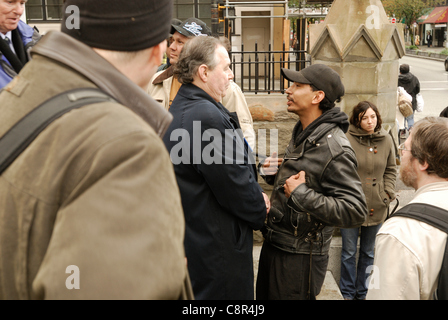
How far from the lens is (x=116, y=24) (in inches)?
41.5

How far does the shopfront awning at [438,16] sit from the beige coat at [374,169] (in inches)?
2139

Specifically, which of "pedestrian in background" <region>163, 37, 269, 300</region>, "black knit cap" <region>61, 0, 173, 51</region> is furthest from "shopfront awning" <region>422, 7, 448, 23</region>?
"black knit cap" <region>61, 0, 173, 51</region>

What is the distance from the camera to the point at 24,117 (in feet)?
3.15

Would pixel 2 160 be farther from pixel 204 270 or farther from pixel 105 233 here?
pixel 204 270

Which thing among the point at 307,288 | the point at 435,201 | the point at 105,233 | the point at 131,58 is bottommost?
the point at 307,288

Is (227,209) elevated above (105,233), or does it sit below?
below

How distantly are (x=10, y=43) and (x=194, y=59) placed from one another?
1.07m

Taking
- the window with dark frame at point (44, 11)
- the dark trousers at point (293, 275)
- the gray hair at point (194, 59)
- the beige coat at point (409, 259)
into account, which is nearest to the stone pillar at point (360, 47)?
the gray hair at point (194, 59)

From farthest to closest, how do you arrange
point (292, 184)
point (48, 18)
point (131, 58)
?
point (48, 18)
point (292, 184)
point (131, 58)

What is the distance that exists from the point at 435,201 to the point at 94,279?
4.96 ft

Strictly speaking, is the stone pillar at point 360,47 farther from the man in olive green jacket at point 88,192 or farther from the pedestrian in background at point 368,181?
the man in olive green jacket at point 88,192

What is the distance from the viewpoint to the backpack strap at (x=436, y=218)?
176 centimetres
